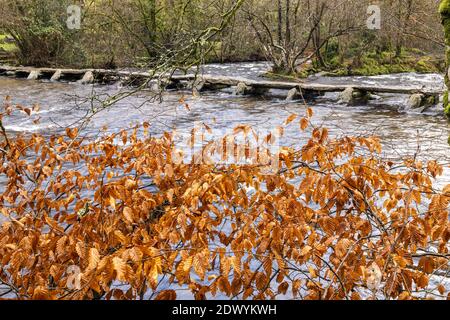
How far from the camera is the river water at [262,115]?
443 inches

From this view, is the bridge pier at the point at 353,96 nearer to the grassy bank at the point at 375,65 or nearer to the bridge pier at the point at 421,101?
the bridge pier at the point at 421,101

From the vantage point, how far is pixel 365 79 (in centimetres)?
2106

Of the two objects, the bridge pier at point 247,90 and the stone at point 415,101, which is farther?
the bridge pier at point 247,90

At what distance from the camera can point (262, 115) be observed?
14484mm

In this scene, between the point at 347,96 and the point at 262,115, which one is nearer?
the point at 262,115

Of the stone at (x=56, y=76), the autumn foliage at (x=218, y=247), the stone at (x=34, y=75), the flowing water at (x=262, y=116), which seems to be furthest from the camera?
the stone at (x=34, y=75)

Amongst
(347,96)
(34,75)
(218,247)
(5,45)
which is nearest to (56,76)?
(34,75)

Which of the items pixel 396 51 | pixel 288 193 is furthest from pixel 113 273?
pixel 396 51

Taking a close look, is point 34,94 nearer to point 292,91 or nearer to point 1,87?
point 1,87

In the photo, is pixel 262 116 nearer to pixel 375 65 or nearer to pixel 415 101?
pixel 415 101

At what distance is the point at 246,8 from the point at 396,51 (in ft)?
32.6

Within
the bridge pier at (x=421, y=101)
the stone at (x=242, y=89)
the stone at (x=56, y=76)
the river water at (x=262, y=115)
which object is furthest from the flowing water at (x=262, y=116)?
the stone at (x=56, y=76)

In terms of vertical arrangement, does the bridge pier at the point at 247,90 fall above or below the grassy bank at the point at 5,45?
below

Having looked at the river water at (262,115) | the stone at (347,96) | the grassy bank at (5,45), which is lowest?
the river water at (262,115)
